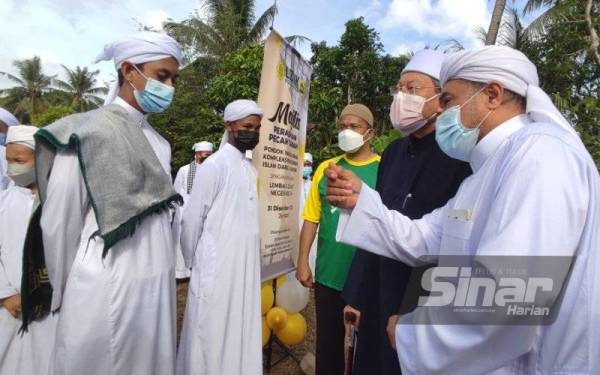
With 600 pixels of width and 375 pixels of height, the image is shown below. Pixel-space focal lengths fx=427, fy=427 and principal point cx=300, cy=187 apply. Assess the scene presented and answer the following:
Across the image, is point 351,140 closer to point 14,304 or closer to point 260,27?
point 14,304

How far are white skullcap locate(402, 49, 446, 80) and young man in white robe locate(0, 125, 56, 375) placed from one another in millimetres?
2262

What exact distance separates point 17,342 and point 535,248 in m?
2.63

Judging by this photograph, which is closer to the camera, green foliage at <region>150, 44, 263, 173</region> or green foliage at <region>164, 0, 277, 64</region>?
green foliage at <region>150, 44, 263, 173</region>

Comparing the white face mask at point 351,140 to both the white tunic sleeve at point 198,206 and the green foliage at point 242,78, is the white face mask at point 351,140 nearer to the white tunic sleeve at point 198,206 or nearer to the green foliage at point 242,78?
the white tunic sleeve at point 198,206

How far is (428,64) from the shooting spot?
2379 millimetres

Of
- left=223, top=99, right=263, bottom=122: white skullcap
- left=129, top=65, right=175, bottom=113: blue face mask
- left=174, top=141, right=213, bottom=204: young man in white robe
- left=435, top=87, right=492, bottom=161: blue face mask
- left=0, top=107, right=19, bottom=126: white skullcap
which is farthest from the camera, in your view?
left=174, top=141, right=213, bottom=204: young man in white robe

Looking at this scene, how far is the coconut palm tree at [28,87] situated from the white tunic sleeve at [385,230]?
37478mm

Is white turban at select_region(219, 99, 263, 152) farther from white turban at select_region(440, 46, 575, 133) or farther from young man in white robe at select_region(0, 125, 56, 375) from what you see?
white turban at select_region(440, 46, 575, 133)

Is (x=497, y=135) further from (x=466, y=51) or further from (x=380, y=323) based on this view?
(x=380, y=323)

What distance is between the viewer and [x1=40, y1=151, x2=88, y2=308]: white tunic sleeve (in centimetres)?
185

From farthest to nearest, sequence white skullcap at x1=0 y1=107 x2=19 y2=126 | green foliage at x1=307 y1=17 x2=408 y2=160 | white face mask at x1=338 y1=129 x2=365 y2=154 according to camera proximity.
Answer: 1. green foliage at x1=307 y1=17 x2=408 y2=160
2. white skullcap at x1=0 y1=107 x2=19 y2=126
3. white face mask at x1=338 y1=129 x2=365 y2=154

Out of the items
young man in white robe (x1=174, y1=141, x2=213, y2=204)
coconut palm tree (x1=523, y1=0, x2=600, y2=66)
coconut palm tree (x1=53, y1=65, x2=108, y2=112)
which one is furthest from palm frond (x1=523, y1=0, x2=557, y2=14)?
coconut palm tree (x1=53, y1=65, x2=108, y2=112)

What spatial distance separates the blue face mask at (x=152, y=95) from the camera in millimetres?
2229

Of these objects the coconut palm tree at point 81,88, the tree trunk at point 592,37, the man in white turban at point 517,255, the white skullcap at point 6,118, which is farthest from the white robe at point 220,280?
the coconut palm tree at point 81,88
